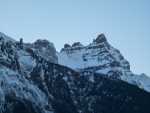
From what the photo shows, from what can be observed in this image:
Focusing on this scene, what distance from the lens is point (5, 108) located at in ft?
639

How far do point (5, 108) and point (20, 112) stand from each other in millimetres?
6375

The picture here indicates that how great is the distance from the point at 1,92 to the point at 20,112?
9704 millimetres

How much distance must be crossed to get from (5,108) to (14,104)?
17.0ft

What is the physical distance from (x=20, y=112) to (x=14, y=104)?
11.5ft

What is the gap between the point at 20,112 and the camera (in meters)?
198

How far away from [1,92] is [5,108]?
7.37 meters

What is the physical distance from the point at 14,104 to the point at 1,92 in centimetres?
622

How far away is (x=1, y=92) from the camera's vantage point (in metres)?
200

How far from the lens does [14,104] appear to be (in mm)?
199000
